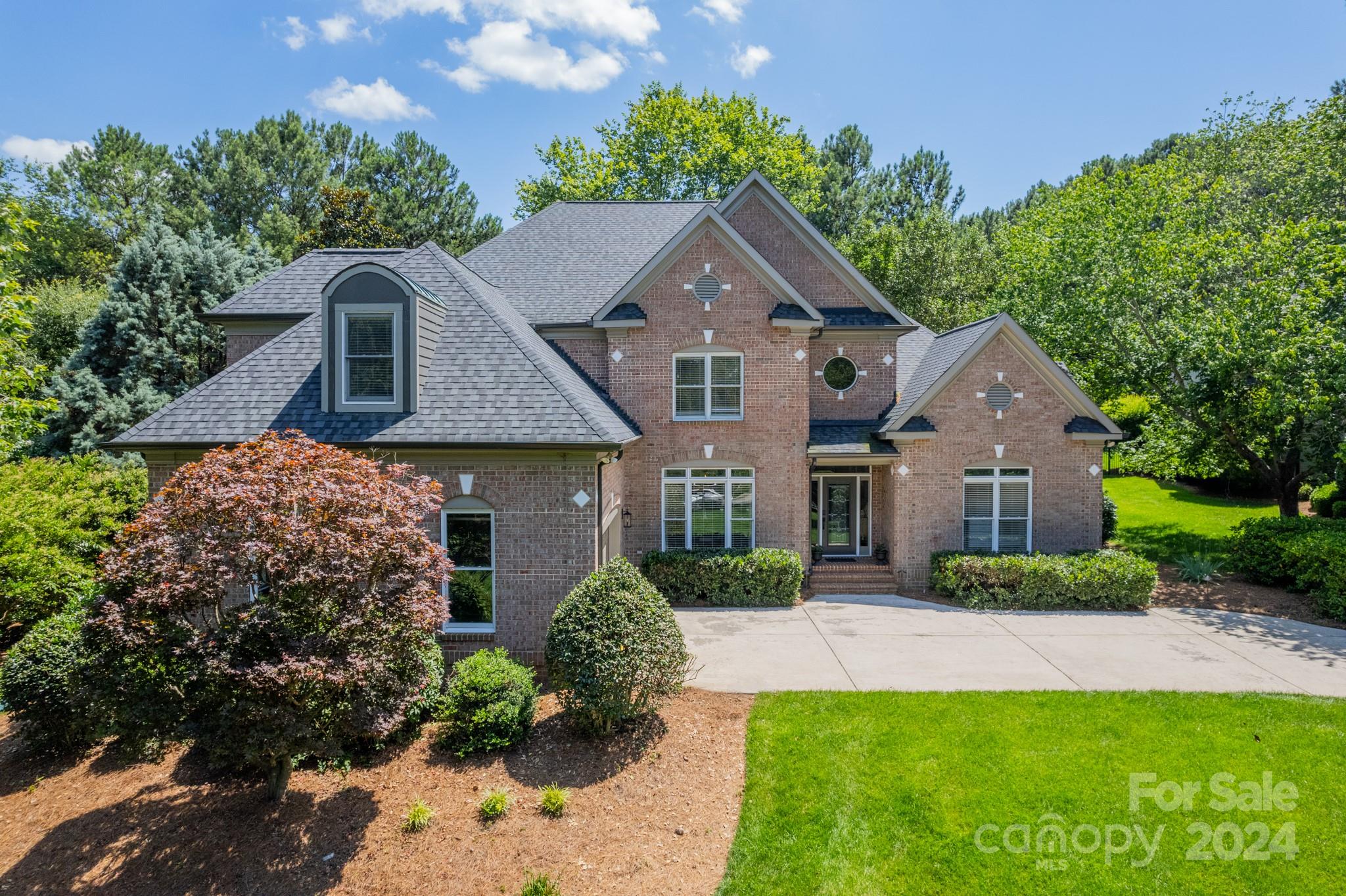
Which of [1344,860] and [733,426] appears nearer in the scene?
[1344,860]

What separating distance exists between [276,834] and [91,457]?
44.5 ft

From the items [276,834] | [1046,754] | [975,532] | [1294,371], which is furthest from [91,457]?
[1294,371]

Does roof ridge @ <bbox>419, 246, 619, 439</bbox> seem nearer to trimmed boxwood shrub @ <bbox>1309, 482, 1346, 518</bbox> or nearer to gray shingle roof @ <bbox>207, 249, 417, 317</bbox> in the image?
gray shingle roof @ <bbox>207, 249, 417, 317</bbox>

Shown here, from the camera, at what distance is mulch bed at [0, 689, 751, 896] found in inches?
259

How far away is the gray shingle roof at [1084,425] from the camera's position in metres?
16.2

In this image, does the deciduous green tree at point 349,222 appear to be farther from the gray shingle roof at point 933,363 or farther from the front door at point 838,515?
the gray shingle roof at point 933,363

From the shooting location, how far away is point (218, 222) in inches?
1615

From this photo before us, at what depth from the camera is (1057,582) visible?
14.8 meters

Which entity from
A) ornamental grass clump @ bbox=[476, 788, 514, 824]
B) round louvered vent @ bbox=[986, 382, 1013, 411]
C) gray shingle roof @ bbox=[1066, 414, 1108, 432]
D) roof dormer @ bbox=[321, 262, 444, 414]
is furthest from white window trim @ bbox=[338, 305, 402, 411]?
gray shingle roof @ bbox=[1066, 414, 1108, 432]

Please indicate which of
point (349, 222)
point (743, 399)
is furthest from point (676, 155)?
point (743, 399)

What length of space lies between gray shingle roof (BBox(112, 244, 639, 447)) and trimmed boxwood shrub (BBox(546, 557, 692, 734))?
260 cm

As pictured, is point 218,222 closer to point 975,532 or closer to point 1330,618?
point 975,532

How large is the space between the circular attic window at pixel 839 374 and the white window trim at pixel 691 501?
384cm

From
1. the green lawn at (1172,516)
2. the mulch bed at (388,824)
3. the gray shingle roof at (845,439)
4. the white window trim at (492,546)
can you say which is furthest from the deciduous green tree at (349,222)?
the green lawn at (1172,516)
